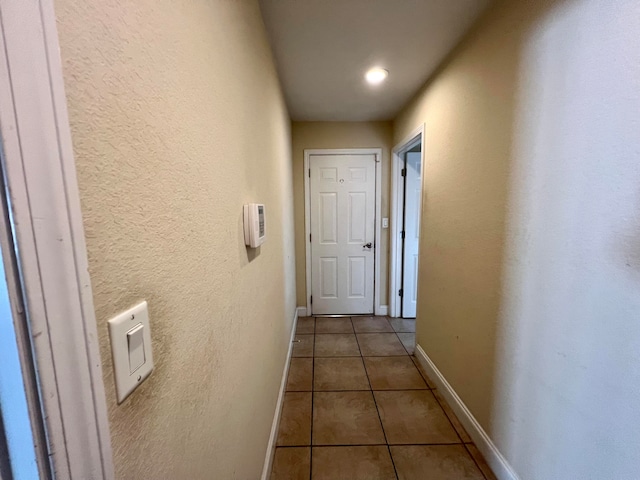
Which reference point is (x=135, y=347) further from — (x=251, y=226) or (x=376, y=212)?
(x=376, y=212)

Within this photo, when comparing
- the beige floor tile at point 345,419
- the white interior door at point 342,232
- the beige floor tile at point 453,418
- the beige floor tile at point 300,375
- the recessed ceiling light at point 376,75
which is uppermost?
the recessed ceiling light at point 376,75

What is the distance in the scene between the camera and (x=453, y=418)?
1650 mm

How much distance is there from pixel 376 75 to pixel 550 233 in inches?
63.3

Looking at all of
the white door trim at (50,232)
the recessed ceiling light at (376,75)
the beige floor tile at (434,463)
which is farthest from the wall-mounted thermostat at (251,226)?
the recessed ceiling light at (376,75)

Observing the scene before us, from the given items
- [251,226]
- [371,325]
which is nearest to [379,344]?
[371,325]

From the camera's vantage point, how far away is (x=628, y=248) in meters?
0.77

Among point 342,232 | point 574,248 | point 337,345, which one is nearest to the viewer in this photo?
point 574,248

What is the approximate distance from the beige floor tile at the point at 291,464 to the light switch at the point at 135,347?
53.2 inches

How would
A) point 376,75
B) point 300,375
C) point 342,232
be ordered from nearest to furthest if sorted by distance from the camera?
point 376,75 → point 300,375 → point 342,232

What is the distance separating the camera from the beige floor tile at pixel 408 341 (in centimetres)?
245

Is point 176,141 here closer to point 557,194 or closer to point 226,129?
point 226,129

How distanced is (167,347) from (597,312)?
49.7 inches

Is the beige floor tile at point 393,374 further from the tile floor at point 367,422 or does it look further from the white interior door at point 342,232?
the white interior door at point 342,232

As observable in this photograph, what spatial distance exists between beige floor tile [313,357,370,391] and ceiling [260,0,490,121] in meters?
2.33
